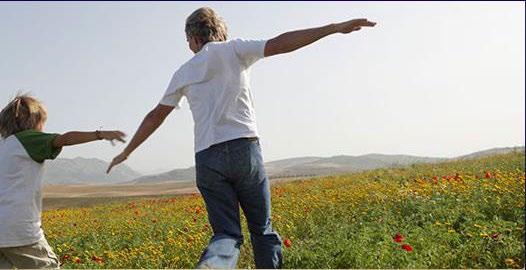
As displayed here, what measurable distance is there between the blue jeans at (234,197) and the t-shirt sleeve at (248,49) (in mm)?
531

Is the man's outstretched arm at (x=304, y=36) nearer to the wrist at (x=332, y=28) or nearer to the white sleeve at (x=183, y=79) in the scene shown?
the wrist at (x=332, y=28)

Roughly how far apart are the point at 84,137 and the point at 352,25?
210cm

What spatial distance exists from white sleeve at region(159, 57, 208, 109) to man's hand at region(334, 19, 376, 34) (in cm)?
88

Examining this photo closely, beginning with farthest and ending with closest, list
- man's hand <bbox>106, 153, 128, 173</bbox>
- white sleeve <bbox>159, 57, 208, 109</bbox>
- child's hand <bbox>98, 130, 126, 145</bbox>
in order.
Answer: child's hand <bbox>98, 130, 126, 145</bbox> → man's hand <bbox>106, 153, 128, 173</bbox> → white sleeve <bbox>159, 57, 208, 109</bbox>

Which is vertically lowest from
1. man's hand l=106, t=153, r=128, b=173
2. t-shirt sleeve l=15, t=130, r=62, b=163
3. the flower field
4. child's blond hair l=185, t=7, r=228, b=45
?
the flower field

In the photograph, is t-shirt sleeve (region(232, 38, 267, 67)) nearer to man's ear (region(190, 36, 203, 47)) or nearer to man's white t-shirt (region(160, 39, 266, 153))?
man's white t-shirt (region(160, 39, 266, 153))

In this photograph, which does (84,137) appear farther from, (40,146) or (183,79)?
(183,79)

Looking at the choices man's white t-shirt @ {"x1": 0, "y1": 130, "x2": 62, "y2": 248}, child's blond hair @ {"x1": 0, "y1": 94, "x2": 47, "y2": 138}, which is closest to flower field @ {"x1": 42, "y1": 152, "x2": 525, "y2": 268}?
man's white t-shirt @ {"x1": 0, "y1": 130, "x2": 62, "y2": 248}

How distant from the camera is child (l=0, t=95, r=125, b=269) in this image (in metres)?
3.99

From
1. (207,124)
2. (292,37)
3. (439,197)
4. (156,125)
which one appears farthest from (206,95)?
(439,197)

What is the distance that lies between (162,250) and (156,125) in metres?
2.68

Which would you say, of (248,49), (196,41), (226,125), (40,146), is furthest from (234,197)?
(40,146)

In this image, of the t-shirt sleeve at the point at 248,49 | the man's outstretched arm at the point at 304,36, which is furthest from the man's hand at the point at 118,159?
the man's outstretched arm at the point at 304,36

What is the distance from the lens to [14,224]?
399cm
